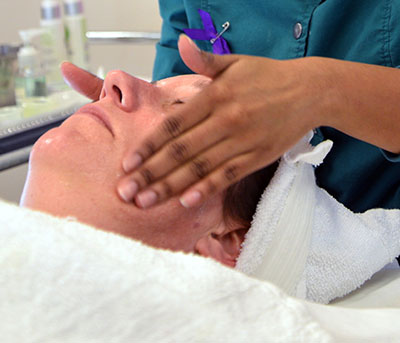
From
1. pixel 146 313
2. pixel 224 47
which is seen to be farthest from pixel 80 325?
pixel 224 47

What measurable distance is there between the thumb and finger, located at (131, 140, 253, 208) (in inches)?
4.6

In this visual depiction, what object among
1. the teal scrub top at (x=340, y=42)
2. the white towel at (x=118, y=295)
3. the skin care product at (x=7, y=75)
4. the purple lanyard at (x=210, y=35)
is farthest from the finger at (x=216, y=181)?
the skin care product at (x=7, y=75)

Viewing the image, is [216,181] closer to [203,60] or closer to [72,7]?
[203,60]

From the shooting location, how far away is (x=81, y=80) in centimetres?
127

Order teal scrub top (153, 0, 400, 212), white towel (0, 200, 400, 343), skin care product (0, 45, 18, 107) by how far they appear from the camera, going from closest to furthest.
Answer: white towel (0, 200, 400, 343), teal scrub top (153, 0, 400, 212), skin care product (0, 45, 18, 107)

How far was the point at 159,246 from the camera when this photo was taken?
94cm

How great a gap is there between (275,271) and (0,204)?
0.51 metres

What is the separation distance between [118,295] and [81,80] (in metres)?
0.74

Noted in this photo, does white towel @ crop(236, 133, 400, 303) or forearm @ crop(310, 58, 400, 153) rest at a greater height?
forearm @ crop(310, 58, 400, 153)

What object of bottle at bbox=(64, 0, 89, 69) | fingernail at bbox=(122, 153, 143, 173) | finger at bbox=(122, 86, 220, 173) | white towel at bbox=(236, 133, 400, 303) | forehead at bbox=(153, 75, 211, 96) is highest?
finger at bbox=(122, 86, 220, 173)

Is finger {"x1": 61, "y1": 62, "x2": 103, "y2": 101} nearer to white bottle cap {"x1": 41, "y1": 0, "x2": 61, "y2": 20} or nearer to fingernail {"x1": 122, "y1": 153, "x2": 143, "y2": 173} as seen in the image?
fingernail {"x1": 122, "y1": 153, "x2": 143, "y2": 173}

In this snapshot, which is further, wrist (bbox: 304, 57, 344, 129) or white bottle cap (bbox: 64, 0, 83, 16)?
white bottle cap (bbox: 64, 0, 83, 16)

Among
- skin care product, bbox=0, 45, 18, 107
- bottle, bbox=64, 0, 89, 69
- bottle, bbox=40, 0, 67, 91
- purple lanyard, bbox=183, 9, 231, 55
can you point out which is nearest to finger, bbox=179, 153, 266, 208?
purple lanyard, bbox=183, 9, 231, 55

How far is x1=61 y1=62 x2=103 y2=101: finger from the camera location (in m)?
1.26
